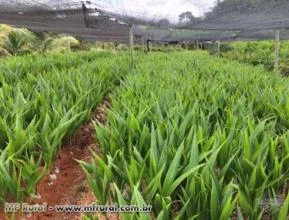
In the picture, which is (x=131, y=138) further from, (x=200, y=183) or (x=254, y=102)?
(x=254, y=102)

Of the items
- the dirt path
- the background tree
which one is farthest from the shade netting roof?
the dirt path

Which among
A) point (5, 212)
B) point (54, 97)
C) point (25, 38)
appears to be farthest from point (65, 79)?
point (25, 38)

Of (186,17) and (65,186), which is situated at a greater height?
(186,17)

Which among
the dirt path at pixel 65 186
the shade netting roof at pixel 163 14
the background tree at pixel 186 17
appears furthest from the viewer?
the background tree at pixel 186 17

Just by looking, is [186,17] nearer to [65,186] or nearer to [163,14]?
[163,14]

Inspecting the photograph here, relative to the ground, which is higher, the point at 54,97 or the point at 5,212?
the point at 54,97

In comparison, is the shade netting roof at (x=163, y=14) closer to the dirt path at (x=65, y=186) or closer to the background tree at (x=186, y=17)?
the background tree at (x=186, y=17)

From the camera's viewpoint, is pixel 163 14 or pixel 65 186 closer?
pixel 65 186

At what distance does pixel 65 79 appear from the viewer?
133 inches

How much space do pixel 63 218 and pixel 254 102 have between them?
1.56m

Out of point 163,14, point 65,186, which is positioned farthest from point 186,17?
point 65,186

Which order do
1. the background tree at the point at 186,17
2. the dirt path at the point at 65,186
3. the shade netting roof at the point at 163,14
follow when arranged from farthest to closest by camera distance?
the background tree at the point at 186,17 → the shade netting roof at the point at 163,14 → the dirt path at the point at 65,186

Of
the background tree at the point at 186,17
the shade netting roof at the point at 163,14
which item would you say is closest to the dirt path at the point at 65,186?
the shade netting roof at the point at 163,14

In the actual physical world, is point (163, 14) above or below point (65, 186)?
above
